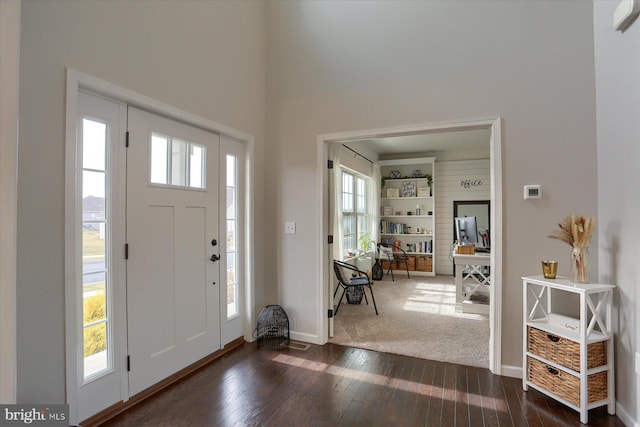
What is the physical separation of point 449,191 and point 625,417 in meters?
5.21

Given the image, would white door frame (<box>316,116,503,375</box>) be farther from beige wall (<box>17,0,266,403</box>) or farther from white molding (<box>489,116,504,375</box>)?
beige wall (<box>17,0,266,403</box>)

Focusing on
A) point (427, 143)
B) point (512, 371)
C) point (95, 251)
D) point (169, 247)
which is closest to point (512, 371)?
point (512, 371)

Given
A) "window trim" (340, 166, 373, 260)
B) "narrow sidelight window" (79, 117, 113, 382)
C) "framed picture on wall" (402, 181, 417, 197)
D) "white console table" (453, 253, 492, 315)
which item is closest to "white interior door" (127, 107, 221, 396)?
"narrow sidelight window" (79, 117, 113, 382)

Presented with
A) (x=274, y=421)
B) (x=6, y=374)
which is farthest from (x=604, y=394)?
(x=6, y=374)

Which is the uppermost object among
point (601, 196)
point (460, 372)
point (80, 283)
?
point (601, 196)

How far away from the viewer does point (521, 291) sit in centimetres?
263

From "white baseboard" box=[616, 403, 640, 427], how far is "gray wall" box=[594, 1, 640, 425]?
0.9 inches

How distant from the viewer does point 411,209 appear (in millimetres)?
7223

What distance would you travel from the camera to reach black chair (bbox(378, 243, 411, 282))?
21.6 ft

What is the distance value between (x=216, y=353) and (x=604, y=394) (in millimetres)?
2904

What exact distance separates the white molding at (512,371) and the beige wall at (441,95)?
40mm

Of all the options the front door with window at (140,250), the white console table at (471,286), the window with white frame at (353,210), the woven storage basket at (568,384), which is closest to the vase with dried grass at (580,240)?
the woven storage basket at (568,384)

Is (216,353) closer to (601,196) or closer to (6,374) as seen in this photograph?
(6,374)

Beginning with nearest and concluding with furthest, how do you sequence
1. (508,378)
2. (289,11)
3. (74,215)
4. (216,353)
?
(74,215)
(508,378)
(216,353)
(289,11)
